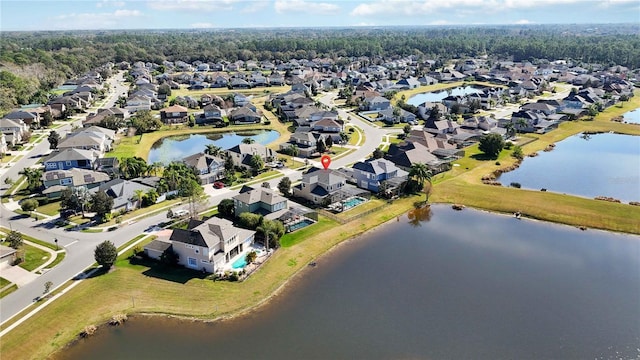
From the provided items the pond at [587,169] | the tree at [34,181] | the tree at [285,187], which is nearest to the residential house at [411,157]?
the pond at [587,169]

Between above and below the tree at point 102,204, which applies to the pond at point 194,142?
below

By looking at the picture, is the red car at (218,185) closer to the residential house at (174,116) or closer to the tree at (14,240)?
the tree at (14,240)

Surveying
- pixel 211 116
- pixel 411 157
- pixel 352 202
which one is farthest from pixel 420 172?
pixel 211 116

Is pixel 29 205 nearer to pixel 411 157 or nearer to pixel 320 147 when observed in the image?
pixel 320 147

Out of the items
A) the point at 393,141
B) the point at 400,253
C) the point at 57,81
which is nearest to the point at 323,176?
the point at 400,253

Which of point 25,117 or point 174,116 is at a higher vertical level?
point 25,117

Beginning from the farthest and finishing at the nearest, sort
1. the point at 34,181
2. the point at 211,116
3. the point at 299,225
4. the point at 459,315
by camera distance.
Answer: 1. the point at 211,116
2. the point at 34,181
3. the point at 299,225
4. the point at 459,315

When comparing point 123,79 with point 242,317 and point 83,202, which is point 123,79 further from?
point 242,317
